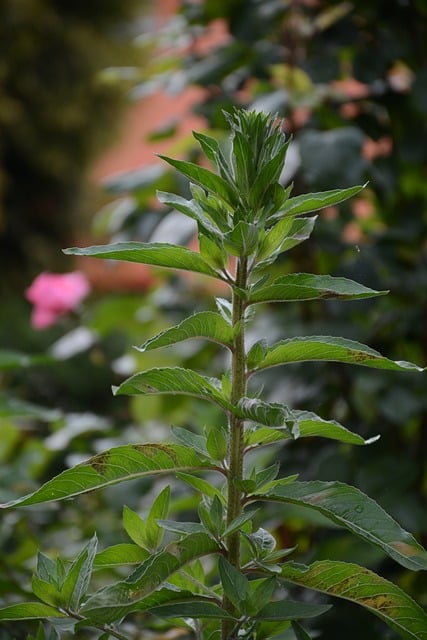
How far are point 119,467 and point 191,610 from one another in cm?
7

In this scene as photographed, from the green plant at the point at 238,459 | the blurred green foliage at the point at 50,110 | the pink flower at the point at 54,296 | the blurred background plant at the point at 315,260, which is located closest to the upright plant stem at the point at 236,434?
the green plant at the point at 238,459

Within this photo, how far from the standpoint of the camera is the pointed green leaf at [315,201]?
392mm

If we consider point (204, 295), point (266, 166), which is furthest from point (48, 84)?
point (266, 166)

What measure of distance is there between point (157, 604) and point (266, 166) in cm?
20

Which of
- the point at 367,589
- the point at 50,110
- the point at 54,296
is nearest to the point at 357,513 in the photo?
the point at 367,589

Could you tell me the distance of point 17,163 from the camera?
19.4 feet

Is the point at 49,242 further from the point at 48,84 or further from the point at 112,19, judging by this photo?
the point at 112,19

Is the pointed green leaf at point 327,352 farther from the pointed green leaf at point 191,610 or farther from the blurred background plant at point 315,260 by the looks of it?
the blurred background plant at point 315,260

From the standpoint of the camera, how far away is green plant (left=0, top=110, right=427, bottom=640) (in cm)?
39

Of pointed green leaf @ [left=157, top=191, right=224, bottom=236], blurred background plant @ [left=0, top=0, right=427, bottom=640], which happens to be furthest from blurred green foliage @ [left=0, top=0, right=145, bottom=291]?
pointed green leaf @ [left=157, top=191, right=224, bottom=236]

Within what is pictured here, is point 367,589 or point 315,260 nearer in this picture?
point 367,589

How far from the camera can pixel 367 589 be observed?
0.40m

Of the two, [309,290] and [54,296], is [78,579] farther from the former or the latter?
[54,296]

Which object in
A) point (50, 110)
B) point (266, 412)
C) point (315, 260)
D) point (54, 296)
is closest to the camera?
point (266, 412)
